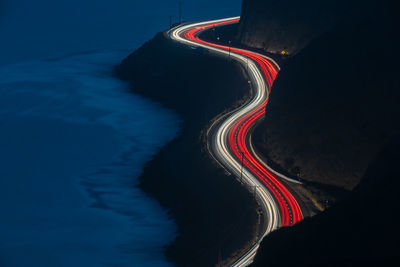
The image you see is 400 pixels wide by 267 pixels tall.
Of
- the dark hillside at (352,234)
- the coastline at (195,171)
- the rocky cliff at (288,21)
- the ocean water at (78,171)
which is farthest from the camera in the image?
the rocky cliff at (288,21)

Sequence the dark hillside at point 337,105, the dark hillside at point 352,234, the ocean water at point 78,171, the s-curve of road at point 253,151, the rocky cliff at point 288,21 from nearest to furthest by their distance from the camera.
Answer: the dark hillside at point 352,234, the ocean water at point 78,171, the s-curve of road at point 253,151, the dark hillside at point 337,105, the rocky cliff at point 288,21

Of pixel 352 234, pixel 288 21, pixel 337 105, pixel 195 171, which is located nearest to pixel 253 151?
pixel 195 171

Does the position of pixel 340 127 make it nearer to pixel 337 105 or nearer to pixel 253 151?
pixel 337 105

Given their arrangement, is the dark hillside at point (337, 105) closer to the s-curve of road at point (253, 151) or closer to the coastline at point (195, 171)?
the s-curve of road at point (253, 151)

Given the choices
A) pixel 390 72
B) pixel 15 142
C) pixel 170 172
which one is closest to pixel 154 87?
pixel 15 142

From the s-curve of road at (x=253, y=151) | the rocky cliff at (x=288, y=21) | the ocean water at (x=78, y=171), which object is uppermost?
the rocky cliff at (x=288, y=21)

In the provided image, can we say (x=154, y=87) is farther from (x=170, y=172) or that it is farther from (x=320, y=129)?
(x=320, y=129)

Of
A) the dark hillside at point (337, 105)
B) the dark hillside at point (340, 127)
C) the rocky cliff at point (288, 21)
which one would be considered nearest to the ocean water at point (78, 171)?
the dark hillside at point (340, 127)
